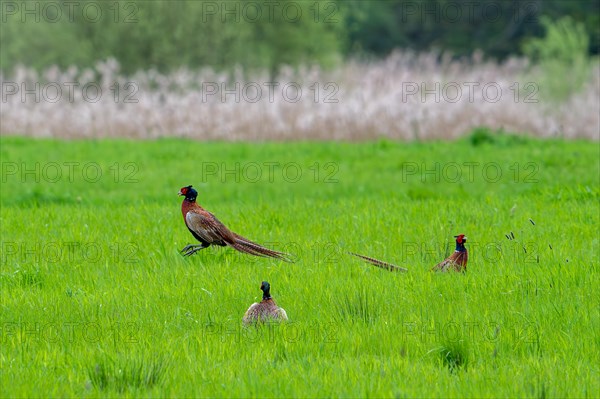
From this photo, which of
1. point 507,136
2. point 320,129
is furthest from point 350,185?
point 320,129

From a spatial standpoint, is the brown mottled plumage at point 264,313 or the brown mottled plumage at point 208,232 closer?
the brown mottled plumage at point 264,313

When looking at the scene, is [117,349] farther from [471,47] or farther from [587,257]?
[471,47]

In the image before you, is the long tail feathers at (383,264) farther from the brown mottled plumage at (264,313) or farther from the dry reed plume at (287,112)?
the dry reed plume at (287,112)

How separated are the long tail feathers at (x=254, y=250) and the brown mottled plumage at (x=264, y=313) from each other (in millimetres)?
1816

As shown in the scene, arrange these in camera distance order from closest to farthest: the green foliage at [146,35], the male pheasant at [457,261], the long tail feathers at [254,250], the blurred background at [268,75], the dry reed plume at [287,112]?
the male pheasant at [457,261] < the long tail feathers at [254,250] < the dry reed plume at [287,112] < the blurred background at [268,75] < the green foliage at [146,35]

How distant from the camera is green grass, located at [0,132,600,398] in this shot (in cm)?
455

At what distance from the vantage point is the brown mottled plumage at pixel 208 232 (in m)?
7.14

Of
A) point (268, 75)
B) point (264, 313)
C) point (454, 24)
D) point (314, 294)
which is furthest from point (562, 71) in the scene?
point (454, 24)

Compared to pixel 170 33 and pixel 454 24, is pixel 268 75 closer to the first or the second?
pixel 170 33

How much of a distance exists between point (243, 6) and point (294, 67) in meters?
3.23

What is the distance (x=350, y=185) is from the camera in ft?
40.7

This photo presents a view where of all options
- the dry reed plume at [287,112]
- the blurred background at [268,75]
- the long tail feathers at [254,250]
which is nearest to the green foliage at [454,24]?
the blurred background at [268,75]

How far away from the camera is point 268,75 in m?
25.6

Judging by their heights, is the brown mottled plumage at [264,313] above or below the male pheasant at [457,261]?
below
